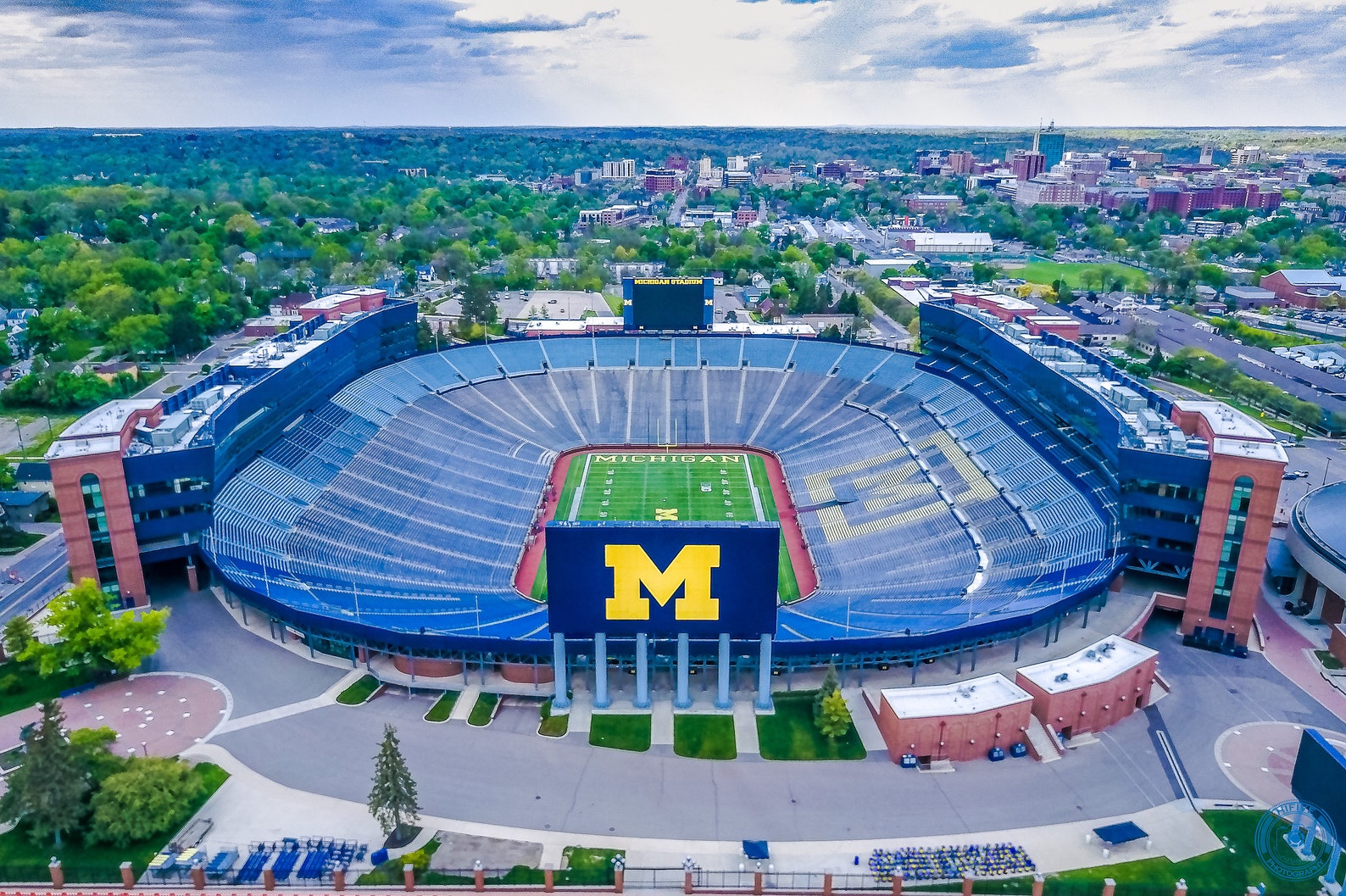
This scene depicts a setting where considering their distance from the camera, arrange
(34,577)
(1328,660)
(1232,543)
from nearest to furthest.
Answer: (1328,660) → (1232,543) → (34,577)

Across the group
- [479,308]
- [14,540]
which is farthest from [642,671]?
[479,308]

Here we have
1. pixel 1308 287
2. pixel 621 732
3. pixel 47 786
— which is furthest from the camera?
pixel 1308 287

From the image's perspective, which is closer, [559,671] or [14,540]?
[559,671]

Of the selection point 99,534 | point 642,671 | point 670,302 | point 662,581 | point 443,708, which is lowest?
point 443,708

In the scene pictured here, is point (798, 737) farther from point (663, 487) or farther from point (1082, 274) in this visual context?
point (1082, 274)

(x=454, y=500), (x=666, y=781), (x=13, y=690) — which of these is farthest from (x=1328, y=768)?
(x=13, y=690)

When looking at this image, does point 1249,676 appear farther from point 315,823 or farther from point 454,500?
point 454,500

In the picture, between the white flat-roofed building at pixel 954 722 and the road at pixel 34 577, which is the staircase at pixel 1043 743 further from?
the road at pixel 34 577
